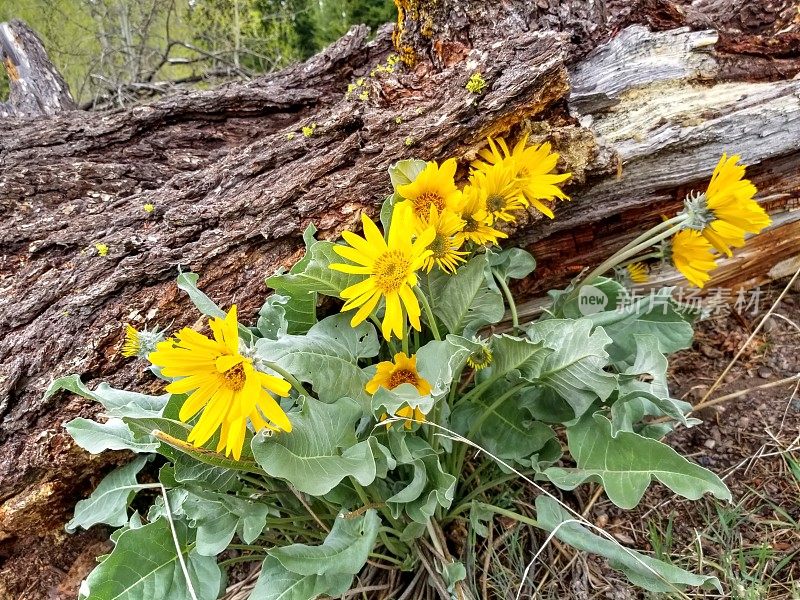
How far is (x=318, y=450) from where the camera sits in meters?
1.11

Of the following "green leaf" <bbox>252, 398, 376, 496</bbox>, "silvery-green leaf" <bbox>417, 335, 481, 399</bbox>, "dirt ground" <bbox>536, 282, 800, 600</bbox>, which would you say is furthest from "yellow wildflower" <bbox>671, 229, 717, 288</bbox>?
"green leaf" <bbox>252, 398, 376, 496</bbox>

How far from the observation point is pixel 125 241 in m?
1.51

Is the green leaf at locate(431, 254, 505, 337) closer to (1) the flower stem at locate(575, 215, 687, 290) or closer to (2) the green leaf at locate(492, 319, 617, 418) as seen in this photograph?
(2) the green leaf at locate(492, 319, 617, 418)

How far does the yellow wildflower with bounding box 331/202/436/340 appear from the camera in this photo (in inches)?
44.0

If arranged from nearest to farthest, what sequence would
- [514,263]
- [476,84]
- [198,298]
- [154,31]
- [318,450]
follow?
1. [318,450]
2. [198,298]
3. [476,84]
4. [514,263]
5. [154,31]

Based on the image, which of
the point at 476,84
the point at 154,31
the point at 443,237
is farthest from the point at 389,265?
the point at 154,31

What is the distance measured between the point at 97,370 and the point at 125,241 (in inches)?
12.9

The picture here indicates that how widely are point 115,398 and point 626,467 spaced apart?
111cm

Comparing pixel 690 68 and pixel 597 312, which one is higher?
pixel 690 68

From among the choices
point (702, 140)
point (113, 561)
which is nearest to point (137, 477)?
point (113, 561)

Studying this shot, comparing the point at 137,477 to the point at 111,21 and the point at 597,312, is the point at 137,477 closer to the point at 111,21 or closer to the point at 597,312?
the point at 597,312

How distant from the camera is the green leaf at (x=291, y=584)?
3.67ft

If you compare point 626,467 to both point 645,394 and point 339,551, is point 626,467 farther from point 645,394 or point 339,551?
point 339,551

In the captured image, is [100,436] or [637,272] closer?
[100,436]
